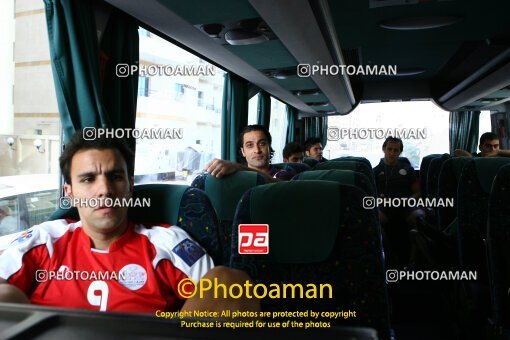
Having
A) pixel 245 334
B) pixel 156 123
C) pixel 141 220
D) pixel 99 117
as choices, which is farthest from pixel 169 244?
pixel 156 123

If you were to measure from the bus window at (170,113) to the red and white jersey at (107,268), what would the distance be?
1.76 metres

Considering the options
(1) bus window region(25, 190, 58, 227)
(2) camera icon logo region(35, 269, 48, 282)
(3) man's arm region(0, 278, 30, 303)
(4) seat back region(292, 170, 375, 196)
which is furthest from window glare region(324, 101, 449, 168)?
Answer: (3) man's arm region(0, 278, 30, 303)

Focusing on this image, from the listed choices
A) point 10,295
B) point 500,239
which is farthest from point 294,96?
point 10,295

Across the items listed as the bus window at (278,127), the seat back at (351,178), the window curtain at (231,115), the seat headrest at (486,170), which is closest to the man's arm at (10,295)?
the seat back at (351,178)

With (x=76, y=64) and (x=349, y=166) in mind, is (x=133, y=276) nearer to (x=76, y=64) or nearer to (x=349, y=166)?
(x=76, y=64)

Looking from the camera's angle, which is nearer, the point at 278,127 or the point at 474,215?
the point at 474,215

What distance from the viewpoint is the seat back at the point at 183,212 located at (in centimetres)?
172

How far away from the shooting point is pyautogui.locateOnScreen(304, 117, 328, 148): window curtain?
10.1 m

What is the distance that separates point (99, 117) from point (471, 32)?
3.92 metres

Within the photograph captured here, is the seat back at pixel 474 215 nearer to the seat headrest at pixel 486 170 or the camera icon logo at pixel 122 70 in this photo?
the seat headrest at pixel 486 170

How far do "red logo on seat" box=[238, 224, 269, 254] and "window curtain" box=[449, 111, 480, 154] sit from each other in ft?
30.0

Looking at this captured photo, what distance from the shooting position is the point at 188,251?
162 cm

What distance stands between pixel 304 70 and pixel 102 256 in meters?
3.81

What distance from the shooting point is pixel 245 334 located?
512 mm
